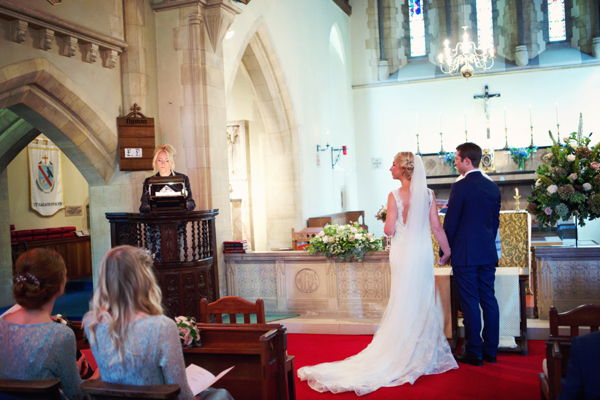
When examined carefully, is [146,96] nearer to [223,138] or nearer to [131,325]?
[223,138]

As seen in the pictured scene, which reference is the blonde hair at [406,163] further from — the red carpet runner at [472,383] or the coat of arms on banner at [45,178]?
the coat of arms on banner at [45,178]

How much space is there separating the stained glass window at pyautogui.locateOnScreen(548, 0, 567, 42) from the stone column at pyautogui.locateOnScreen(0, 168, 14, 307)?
1329 cm

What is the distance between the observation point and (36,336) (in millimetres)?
2160

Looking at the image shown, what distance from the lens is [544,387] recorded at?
276 cm

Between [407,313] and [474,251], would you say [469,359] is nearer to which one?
[407,313]

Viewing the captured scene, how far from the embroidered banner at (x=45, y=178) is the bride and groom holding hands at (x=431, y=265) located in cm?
770

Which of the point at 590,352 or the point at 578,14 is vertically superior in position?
the point at 578,14

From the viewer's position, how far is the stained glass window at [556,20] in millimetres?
14938

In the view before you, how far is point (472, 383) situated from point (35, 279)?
9.79ft

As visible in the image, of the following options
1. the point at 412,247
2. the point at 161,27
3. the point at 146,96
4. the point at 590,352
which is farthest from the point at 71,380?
the point at 161,27

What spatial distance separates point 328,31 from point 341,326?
9382 millimetres

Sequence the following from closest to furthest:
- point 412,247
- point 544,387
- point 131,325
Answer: point 131,325
point 544,387
point 412,247

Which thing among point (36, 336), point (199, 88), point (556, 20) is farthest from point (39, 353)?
point (556, 20)

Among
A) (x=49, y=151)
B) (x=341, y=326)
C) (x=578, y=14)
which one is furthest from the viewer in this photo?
(x=578, y=14)
